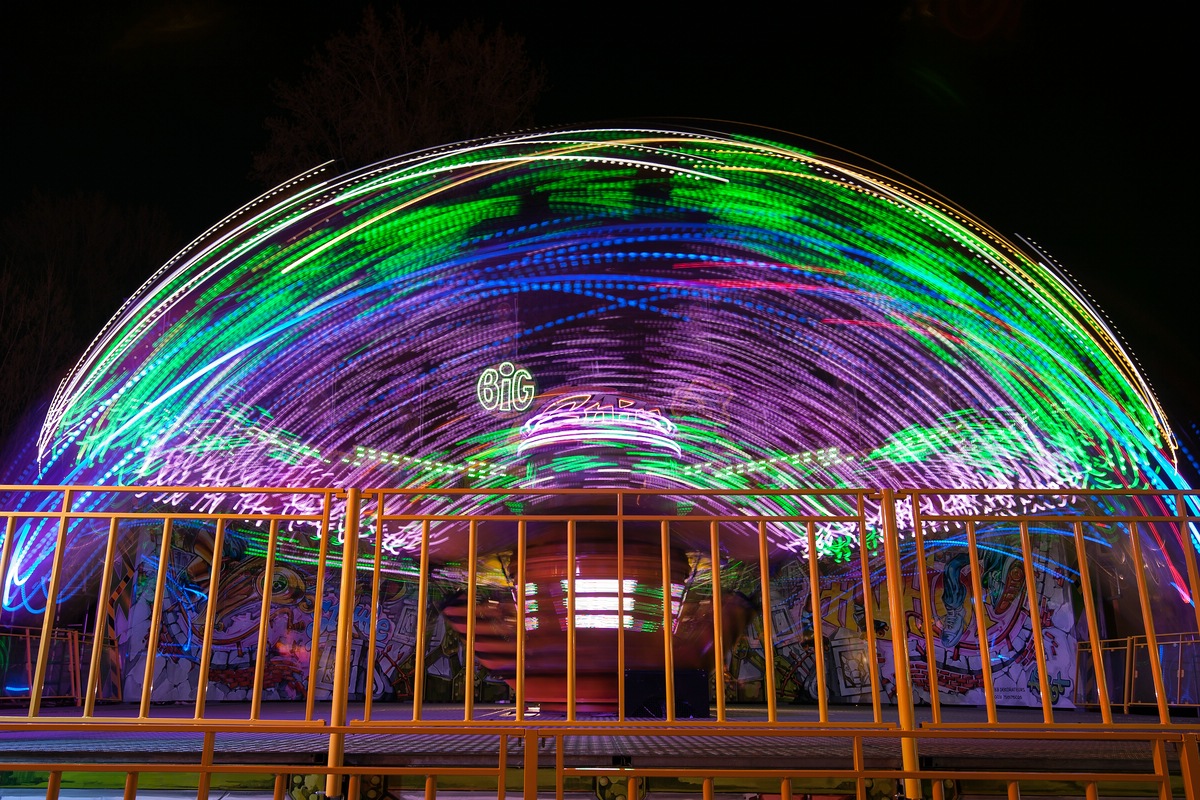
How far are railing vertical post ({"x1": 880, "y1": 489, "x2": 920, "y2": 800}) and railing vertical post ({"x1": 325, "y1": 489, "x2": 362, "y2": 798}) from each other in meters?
2.88

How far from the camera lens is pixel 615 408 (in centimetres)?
925

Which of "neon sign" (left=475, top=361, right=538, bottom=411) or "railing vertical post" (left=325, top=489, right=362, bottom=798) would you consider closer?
"railing vertical post" (left=325, top=489, right=362, bottom=798)

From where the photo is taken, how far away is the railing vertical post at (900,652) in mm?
4527

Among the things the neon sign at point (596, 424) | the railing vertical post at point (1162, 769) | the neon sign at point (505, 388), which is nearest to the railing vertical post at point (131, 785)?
the railing vertical post at point (1162, 769)

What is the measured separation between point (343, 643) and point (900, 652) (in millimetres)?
3001

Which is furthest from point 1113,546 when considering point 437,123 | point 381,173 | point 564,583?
point 437,123

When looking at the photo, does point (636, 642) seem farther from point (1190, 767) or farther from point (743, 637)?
point (743, 637)

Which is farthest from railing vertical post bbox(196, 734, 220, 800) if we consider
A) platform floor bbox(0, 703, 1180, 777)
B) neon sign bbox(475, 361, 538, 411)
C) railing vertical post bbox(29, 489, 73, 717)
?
neon sign bbox(475, 361, 538, 411)

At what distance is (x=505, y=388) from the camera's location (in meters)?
12.5

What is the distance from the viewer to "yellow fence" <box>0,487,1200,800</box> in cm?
454

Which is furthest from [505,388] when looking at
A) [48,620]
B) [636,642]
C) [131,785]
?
[131,785]

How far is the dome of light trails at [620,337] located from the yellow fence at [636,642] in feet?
3.78

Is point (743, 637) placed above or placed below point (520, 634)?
above

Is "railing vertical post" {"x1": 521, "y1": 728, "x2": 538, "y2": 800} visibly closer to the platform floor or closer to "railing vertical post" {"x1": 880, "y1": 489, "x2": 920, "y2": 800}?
the platform floor
